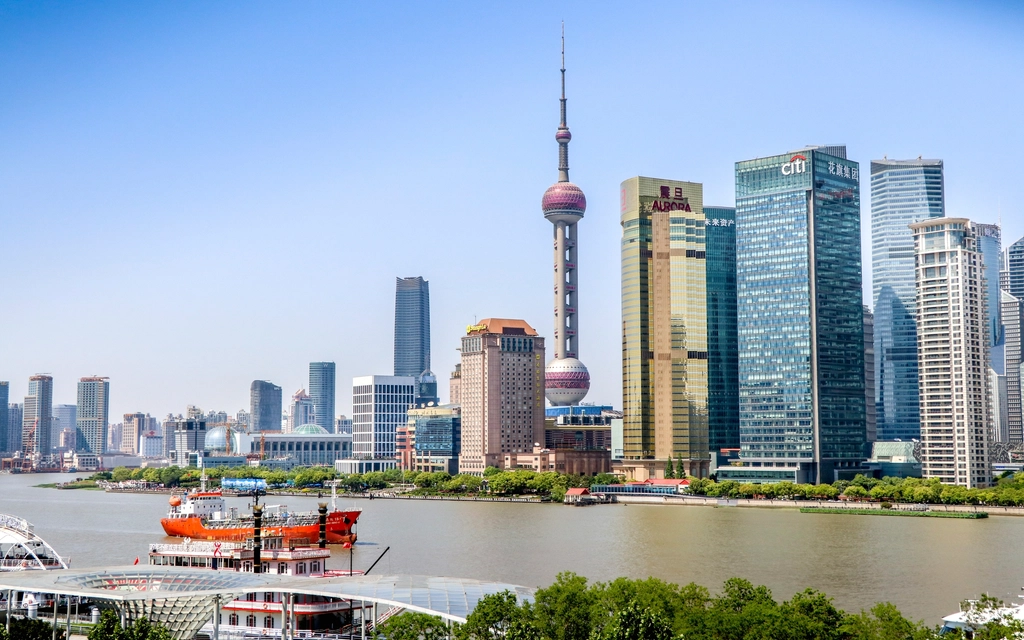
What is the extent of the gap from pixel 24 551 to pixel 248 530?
3034 centimetres

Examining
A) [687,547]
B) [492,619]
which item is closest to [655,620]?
[492,619]

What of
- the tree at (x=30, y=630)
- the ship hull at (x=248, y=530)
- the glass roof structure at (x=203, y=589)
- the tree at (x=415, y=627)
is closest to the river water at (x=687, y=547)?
the ship hull at (x=248, y=530)

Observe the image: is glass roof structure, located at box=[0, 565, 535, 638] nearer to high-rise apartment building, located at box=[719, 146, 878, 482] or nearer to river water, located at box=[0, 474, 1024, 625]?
river water, located at box=[0, 474, 1024, 625]

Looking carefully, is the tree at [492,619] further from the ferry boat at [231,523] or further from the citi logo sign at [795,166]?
the citi logo sign at [795,166]

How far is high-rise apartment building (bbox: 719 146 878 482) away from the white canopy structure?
4938 inches

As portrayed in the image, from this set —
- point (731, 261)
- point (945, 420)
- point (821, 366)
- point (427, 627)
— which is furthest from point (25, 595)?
point (731, 261)

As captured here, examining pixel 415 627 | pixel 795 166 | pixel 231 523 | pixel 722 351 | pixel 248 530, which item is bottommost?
pixel 248 530

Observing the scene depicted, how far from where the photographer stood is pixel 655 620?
3766 centimetres

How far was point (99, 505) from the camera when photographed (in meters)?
164

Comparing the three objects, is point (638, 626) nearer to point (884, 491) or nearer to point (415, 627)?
point (415, 627)

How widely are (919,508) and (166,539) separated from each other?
83.8 m

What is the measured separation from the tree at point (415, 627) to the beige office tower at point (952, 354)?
12543 cm

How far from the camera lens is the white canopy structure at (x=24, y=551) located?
193 feet

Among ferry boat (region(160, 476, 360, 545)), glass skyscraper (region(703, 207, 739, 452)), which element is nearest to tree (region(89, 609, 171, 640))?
ferry boat (region(160, 476, 360, 545))
